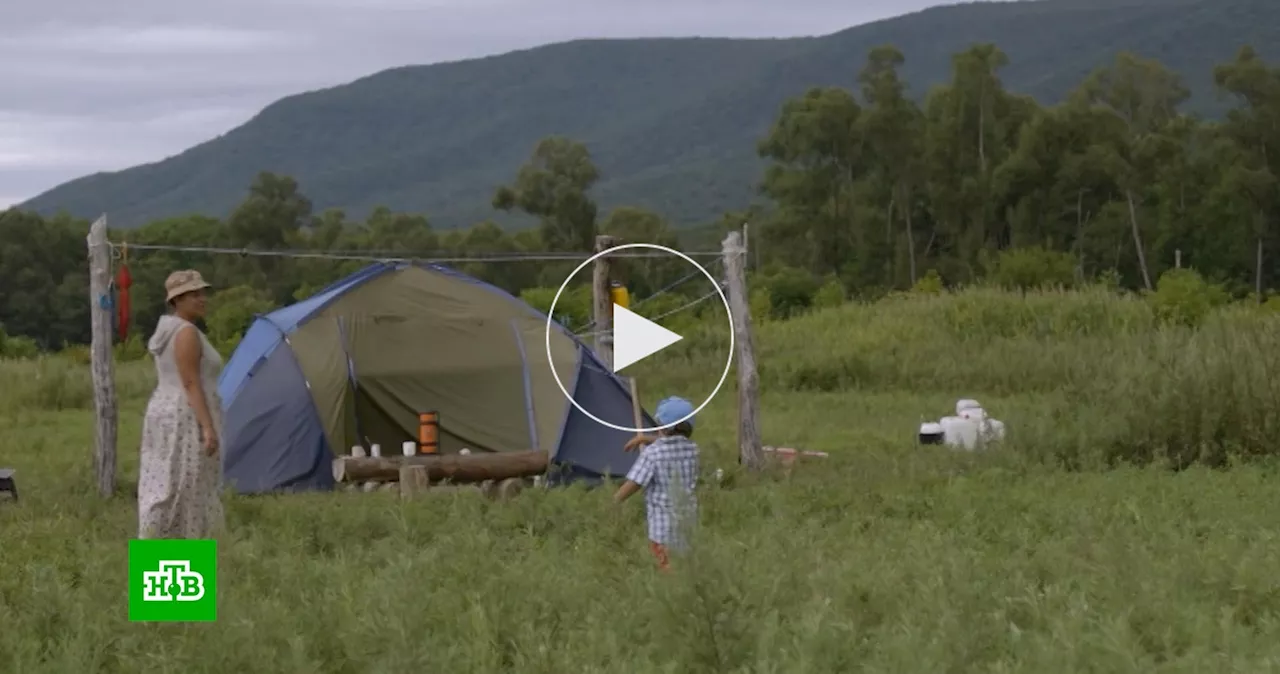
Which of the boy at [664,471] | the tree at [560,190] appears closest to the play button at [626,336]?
the boy at [664,471]

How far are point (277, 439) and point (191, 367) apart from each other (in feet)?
18.0

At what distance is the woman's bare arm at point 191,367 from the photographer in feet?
26.5

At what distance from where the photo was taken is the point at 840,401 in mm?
19562

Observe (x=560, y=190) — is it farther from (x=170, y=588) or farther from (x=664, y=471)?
(x=170, y=588)

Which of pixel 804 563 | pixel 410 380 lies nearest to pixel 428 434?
pixel 410 380

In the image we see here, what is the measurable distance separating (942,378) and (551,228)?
4584 centimetres

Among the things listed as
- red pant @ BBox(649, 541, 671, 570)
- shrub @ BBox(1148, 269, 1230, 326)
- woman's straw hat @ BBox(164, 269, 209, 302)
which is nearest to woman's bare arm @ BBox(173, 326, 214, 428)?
woman's straw hat @ BBox(164, 269, 209, 302)

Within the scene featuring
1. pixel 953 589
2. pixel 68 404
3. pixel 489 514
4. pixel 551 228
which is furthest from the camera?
pixel 551 228

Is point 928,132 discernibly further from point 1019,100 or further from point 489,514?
point 489,514

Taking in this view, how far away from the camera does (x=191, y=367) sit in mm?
8094

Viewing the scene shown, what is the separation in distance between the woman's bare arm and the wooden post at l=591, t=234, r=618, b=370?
5.68 meters

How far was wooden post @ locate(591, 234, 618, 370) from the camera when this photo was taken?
13.8m

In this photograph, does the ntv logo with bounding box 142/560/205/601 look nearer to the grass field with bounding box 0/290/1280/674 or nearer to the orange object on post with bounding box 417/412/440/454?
the grass field with bounding box 0/290/1280/674

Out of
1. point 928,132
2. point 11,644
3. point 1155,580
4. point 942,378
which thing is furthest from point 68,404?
point 928,132
